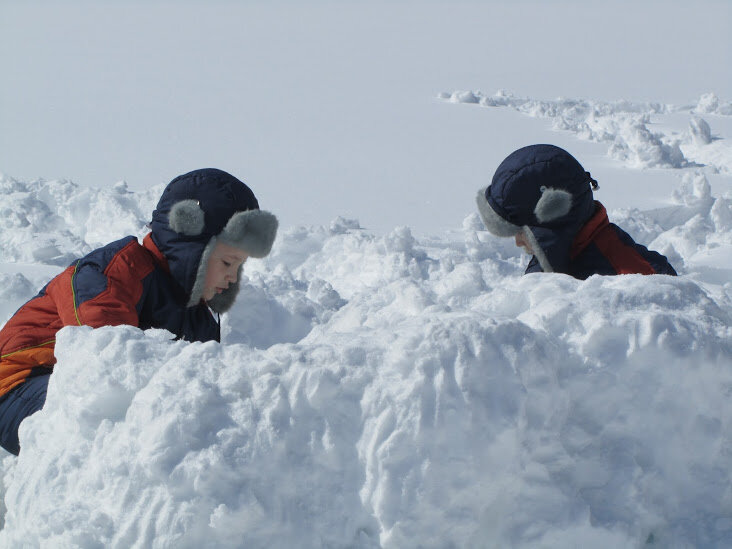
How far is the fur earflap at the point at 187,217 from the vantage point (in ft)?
8.30

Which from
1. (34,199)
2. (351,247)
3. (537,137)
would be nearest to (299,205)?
(351,247)

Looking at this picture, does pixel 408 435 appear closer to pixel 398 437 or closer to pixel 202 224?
pixel 398 437

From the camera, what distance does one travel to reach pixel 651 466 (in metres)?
1.58

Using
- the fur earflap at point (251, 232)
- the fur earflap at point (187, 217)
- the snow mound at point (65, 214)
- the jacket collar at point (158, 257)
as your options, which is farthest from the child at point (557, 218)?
the snow mound at point (65, 214)

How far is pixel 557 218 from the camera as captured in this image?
2.78 meters

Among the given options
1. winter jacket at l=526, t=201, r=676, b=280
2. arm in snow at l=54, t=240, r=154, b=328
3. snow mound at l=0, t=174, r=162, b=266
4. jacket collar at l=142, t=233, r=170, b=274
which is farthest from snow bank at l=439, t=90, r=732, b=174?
arm in snow at l=54, t=240, r=154, b=328

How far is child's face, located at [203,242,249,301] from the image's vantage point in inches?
104

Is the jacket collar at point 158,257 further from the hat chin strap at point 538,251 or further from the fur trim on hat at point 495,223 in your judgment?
the hat chin strap at point 538,251

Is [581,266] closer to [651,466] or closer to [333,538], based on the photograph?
[651,466]

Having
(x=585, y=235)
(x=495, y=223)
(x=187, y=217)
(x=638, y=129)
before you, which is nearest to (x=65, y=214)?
(x=187, y=217)

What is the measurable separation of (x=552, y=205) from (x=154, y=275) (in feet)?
4.80

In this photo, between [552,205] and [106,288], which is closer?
[106,288]

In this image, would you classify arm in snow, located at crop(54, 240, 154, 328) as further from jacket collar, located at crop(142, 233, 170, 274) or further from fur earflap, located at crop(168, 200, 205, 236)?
fur earflap, located at crop(168, 200, 205, 236)

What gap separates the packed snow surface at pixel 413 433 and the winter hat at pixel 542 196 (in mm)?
975
